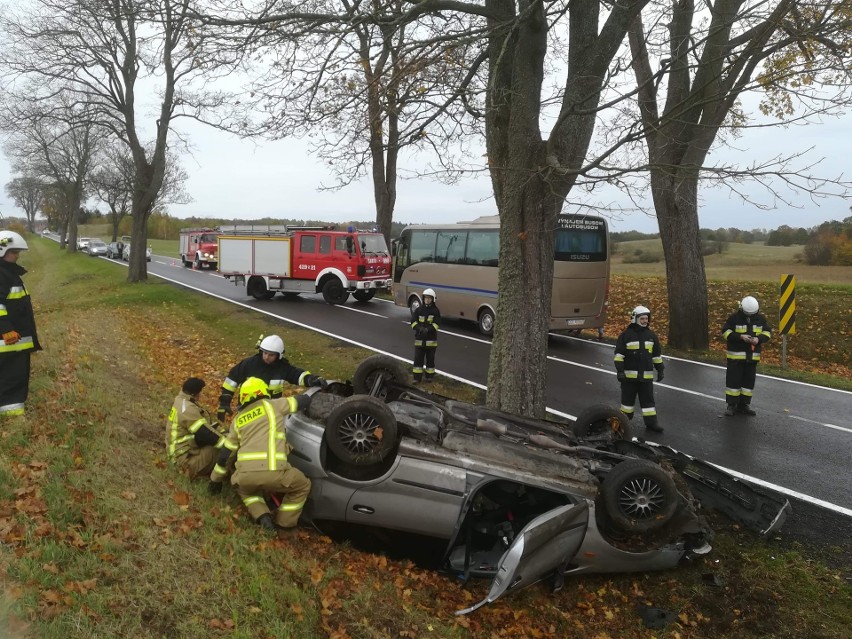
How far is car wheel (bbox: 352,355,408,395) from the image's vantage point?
20.6ft

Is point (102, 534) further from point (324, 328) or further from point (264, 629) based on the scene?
point (324, 328)

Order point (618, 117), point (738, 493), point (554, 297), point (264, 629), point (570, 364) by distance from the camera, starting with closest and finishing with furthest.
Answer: point (264, 629), point (738, 493), point (618, 117), point (570, 364), point (554, 297)

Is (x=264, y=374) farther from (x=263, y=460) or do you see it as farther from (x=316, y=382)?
(x=263, y=460)

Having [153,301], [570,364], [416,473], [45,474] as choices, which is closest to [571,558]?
[416,473]

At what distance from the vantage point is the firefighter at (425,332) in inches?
397

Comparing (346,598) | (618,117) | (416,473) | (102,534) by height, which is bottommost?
(346,598)

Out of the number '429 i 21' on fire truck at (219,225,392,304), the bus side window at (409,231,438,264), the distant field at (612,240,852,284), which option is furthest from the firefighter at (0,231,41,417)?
the distant field at (612,240,852,284)

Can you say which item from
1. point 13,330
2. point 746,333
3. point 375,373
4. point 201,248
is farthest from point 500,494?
point 201,248

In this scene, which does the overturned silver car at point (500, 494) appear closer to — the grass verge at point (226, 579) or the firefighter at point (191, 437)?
the grass verge at point (226, 579)

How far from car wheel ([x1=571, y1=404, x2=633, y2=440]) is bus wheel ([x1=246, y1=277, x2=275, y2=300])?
1722cm

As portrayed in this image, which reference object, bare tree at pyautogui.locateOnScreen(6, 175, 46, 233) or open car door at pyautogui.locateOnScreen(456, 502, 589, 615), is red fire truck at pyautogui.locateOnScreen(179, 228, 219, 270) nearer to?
bare tree at pyautogui.locateOnScreen(6, 175, 46, 233)

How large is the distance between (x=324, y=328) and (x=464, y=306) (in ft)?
12.1

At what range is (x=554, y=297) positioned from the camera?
45.8ft

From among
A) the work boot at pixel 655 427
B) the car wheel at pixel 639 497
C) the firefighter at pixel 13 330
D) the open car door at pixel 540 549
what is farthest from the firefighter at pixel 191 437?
the work boot at pixel 655 427
